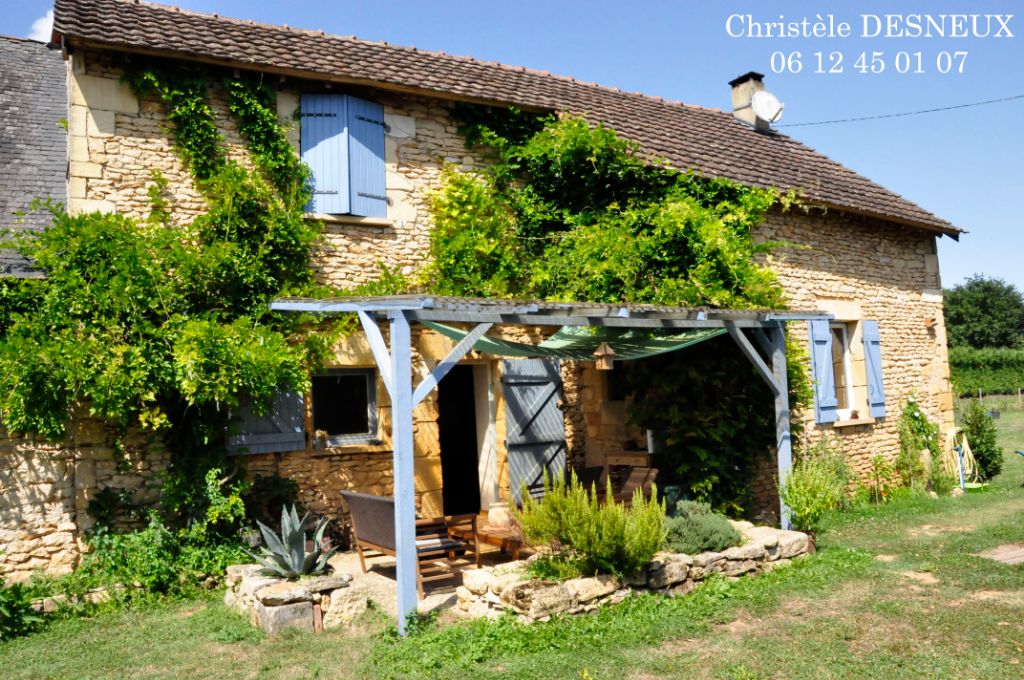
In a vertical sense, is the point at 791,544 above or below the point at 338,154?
below

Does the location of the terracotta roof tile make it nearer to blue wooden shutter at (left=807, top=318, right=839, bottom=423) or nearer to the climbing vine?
the climbing vine

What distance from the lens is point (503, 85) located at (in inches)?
361

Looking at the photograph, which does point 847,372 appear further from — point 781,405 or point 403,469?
point 403,469

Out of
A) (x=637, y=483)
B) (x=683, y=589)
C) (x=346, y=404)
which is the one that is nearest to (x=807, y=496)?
(x=637, y=483)

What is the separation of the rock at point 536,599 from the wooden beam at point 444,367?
1367mm

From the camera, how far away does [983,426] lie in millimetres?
11836

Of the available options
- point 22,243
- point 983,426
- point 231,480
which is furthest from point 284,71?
point 983,426

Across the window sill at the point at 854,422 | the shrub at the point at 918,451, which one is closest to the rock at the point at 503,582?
the window sill at the point at 854,422

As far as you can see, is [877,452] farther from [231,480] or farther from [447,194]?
[231,480]

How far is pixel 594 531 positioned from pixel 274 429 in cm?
329

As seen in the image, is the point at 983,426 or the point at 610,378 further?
the point at 983,426

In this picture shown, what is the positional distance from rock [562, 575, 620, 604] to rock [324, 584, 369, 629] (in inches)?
57.2

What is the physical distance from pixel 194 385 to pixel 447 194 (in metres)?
3.36

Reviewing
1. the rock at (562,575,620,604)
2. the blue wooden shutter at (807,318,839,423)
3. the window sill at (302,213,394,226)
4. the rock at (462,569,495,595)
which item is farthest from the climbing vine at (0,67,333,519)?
the blue wooden shutter at (807,318,839,423)
